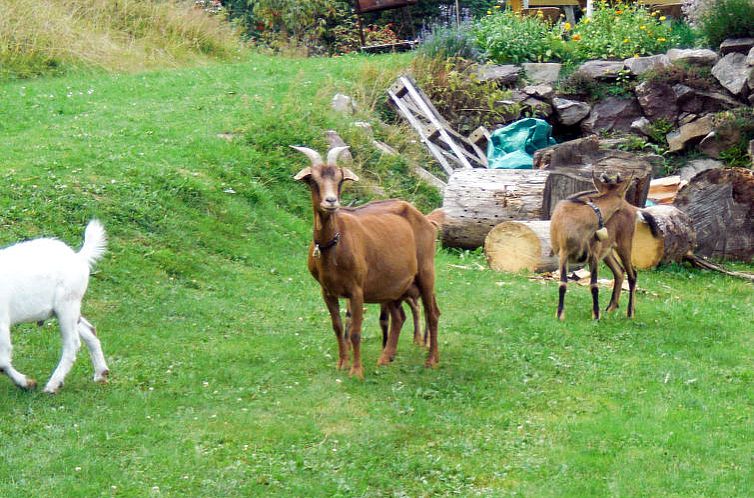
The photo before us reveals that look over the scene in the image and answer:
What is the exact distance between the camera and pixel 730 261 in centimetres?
1418

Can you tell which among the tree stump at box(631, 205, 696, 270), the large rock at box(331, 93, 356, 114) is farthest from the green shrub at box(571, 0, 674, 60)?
the tree stump at box(631, 205, 696, 270)

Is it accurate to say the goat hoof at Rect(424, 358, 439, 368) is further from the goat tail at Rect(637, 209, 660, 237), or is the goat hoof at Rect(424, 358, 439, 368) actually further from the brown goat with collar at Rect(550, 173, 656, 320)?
the goat tail at Rect(637, 209, 660, 237)

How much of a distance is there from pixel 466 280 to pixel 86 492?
6819 millimetres

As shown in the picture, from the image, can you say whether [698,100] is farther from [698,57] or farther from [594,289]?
[594,289]

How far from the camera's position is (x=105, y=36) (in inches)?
816

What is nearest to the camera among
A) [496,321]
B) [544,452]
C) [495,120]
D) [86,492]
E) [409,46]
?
[86,492]

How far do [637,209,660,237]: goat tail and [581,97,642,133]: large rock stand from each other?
19.8 ft

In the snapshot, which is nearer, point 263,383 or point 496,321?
point 263,383

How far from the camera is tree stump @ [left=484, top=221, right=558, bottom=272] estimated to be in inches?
496

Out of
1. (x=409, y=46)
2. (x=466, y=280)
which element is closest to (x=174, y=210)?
(x=466, y=280)

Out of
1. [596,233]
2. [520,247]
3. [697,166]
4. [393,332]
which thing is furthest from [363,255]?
[697,166]

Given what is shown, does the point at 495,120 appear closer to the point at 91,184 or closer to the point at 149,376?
the point at 91,184

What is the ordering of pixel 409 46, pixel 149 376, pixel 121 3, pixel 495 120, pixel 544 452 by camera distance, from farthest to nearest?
pixel 409 46
pixel 121 3
pixel 495 120
pixel 149 376
pixel 544 452

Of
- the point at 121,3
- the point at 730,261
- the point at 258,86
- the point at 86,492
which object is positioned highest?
the point at 121,3
